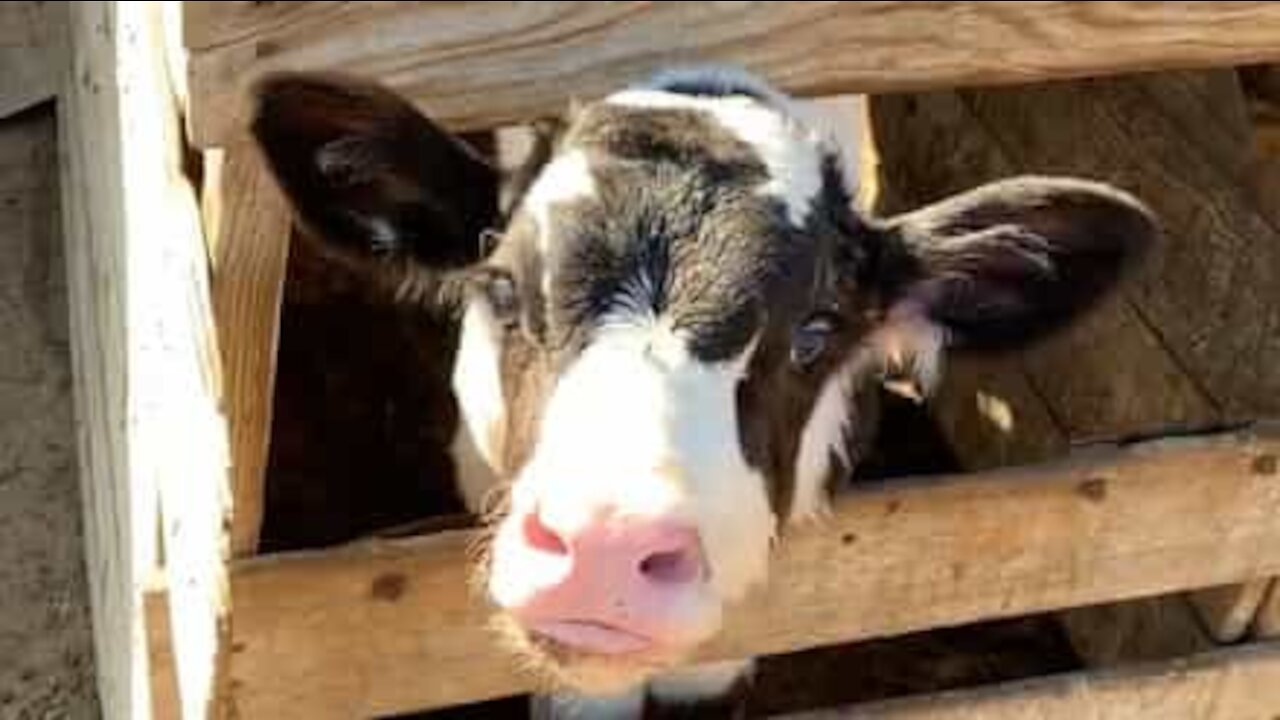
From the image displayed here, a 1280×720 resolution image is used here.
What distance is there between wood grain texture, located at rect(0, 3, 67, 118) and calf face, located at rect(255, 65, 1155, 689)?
214cm

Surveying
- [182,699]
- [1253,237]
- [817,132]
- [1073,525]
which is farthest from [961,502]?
[182,699]

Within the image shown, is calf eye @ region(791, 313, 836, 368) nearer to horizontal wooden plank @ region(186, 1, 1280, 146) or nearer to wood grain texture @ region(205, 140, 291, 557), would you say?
horizontal wooden plank @ region(186, 1, 1280, 146)

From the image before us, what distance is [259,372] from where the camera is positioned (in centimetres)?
246

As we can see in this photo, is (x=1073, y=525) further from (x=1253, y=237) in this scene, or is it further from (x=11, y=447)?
(x=11, y=447)

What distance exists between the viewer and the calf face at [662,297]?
2320 mm

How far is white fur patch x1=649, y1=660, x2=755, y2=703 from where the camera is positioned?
3301 millimetres

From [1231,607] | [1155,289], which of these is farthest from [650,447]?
[1155,289]

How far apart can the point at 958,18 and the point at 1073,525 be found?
838 mm

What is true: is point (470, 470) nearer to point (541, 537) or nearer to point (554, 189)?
point (554, 189)

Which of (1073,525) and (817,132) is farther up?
(817,132)

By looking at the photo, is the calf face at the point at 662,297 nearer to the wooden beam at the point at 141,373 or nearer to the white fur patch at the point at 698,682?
the wooden beam at the point at 141,373

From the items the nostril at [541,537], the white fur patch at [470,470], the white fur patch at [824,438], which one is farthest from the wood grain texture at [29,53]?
the nostril at [541,537]

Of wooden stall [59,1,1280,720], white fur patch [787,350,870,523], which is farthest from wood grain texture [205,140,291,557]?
white fur patch [787,350,870,523]

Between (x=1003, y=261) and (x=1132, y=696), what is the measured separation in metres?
0.69
